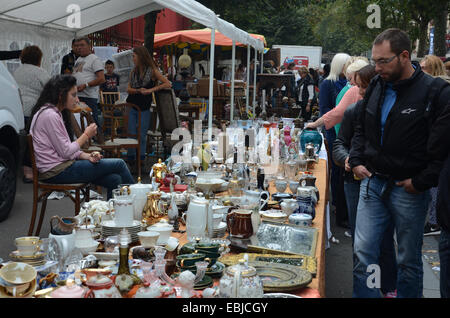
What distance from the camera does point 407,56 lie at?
3.04 meters

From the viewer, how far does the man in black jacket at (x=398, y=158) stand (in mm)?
2951

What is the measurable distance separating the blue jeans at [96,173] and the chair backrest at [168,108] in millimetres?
3223

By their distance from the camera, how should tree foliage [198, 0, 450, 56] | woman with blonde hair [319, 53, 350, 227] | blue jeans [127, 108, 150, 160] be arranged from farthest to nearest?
1. tree foliage [198, 0, 450, 56]
2. blue jeans [127, 108, 150, 160]
3. woman with blonde hair [319, 53, 350, 227]

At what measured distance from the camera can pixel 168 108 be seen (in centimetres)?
827

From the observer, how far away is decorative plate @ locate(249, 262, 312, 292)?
7.09ft

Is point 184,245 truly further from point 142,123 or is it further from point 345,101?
point 142,123

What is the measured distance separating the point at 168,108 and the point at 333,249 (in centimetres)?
397

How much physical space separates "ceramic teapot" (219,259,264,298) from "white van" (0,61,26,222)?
445 cm

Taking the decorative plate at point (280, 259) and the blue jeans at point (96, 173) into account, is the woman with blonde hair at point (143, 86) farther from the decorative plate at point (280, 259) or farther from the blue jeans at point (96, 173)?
the decorative plate at point (280, 259)

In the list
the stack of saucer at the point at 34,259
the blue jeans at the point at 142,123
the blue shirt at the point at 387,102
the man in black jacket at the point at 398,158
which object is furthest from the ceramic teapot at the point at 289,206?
the blue jeans at the point at 142,123

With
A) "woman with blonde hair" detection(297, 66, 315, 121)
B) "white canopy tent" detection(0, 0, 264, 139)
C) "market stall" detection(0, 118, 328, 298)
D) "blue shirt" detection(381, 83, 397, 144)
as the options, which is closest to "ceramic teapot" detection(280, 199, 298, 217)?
"market stall" detection(0, 118, 328, 298)

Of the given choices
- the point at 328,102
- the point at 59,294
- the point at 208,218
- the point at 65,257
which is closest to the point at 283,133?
the point at 328,102

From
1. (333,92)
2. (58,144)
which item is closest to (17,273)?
(58,144)

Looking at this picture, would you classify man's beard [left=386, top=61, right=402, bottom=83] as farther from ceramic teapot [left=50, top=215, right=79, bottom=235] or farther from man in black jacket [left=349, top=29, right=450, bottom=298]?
ceramic teapot [left=50, top=215, right=79, bottom=235]
